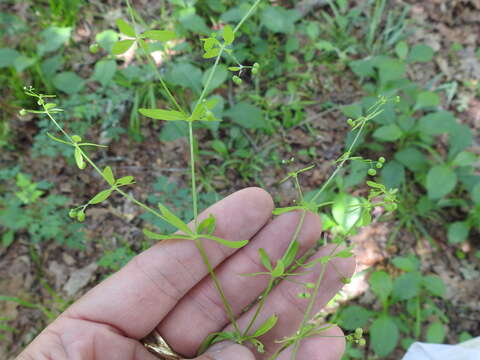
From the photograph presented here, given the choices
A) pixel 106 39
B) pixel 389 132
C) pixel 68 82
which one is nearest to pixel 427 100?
pixel 389 132

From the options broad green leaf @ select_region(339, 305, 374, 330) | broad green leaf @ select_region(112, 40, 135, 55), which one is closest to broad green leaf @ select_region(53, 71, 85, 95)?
broad green leaf @ select_region(112, 40, 135, 55)

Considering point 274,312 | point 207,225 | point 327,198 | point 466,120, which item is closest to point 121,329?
point 207,225

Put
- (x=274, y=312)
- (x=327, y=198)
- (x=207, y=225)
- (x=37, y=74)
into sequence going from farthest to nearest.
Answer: (x=37, y=74)
(x=327, y=198)
(x=274, y=312)
(x=207, y=225)

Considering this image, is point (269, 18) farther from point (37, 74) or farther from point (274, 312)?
point (274, 312)

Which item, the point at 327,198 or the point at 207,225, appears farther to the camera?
the point at 327,198

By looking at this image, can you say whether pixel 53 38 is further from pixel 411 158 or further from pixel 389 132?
pixel 411 158

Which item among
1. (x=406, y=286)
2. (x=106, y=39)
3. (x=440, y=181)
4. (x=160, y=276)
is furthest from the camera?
(x=106, y=39)

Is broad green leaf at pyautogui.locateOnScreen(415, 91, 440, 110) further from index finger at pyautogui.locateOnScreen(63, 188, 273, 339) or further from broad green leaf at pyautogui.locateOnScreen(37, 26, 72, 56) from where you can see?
broad green leaf at pyautogui.locateOnScreen(37, 26, 72, 56)
